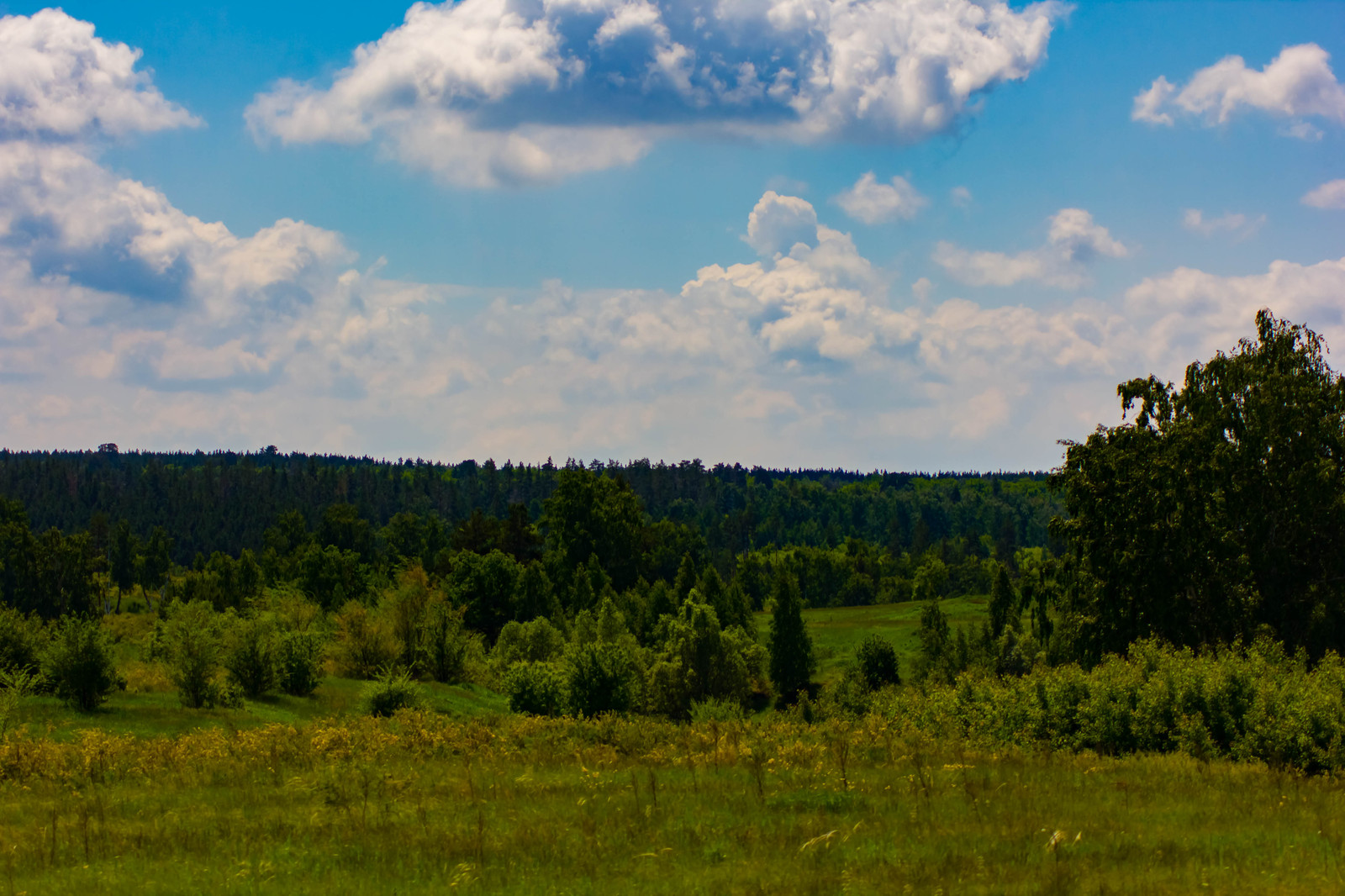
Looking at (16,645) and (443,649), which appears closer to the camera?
(16,645)

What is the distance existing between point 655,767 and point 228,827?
769 cm

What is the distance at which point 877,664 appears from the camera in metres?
92.1

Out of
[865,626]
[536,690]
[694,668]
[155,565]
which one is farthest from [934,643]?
[155,565]

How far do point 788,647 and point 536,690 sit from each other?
51406mm

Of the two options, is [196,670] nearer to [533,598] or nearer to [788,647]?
[533,598]

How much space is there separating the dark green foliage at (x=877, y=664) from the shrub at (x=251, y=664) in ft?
203

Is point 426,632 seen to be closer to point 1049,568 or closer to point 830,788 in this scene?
point 1049,568

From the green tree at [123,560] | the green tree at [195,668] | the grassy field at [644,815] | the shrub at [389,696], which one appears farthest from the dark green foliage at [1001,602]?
the green tree at [123,560]

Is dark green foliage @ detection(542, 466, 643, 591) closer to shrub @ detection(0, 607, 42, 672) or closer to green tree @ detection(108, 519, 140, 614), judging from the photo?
shrub @ detection(0, 607, 42, 672)

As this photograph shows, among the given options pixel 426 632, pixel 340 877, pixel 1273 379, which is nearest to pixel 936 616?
pixel 426 632

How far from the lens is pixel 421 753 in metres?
20.0

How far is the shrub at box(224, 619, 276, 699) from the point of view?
126ft

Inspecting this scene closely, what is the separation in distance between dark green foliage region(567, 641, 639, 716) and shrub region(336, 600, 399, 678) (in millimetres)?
11881

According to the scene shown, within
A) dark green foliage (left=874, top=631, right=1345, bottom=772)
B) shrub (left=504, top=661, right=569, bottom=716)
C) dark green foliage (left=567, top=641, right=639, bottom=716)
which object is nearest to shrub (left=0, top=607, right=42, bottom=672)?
shrub (left=504, top=661, right=569, bottom=716)
